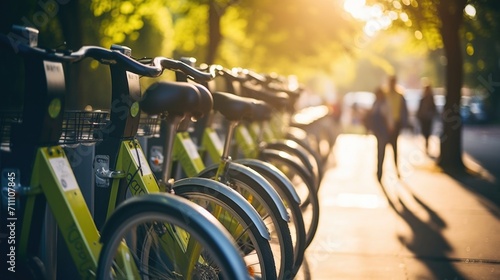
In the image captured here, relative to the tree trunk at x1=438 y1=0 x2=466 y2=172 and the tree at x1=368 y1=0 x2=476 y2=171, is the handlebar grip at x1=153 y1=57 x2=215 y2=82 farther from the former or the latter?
the tree trunk at x1=438 y1=0 x2=466 y2=172

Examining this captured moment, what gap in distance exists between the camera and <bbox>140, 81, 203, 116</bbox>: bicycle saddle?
10.0ft

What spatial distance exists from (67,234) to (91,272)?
8.1 inches

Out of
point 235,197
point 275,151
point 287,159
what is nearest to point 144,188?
point 235,197

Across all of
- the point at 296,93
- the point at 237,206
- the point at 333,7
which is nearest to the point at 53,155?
the point at 237,206

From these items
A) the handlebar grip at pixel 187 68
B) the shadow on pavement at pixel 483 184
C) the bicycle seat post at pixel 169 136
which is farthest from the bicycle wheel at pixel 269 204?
the shadow on pavement at pixel 483 184

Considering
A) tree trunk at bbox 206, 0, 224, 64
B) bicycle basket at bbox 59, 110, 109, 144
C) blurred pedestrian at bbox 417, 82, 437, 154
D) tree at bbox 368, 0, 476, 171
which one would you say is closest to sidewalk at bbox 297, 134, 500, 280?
tree at bbox 368, 0, 476, 171

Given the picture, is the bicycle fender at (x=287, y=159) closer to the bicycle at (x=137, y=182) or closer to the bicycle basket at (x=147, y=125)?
Result: the bicycle basket at (x=147, y=125)

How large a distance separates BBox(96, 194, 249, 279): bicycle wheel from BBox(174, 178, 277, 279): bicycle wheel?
25 centimetres

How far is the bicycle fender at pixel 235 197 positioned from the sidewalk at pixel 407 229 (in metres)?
1.64

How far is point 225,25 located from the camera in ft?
71.0

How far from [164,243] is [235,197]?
0.48 m

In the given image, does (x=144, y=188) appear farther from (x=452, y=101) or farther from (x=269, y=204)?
(x=452, y=101)

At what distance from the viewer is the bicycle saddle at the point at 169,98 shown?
10.0 ft

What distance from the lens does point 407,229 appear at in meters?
7.10
